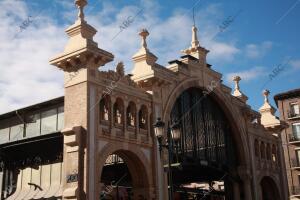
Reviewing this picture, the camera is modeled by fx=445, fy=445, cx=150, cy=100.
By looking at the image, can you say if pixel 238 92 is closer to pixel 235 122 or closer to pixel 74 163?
pixel 235 122

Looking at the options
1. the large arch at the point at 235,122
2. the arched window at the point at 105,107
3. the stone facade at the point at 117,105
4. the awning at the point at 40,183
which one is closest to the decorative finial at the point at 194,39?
the stone facade at the point at 117,105

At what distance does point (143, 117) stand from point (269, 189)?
17.8 m

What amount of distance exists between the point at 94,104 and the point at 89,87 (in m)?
0.80

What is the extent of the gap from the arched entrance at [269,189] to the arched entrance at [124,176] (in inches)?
481

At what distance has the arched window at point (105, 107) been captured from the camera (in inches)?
832

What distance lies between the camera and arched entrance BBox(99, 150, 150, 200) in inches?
874

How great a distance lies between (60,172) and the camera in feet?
69.3

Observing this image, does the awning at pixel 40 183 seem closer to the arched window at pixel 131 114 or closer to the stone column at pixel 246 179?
the arched window at pixel 131 114

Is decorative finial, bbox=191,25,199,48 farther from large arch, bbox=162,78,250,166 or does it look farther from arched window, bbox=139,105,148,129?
arched window, bbox=139,105,148,129

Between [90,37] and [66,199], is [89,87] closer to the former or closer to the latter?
[90,37]

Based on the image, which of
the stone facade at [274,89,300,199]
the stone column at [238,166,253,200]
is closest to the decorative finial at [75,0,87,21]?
the stone column at [238,166,253,200]

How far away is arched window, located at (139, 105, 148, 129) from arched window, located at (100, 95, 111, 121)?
2.63 meters

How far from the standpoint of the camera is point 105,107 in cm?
2136

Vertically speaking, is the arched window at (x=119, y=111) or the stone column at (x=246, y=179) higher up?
the arched window at (x=119, y=111)
